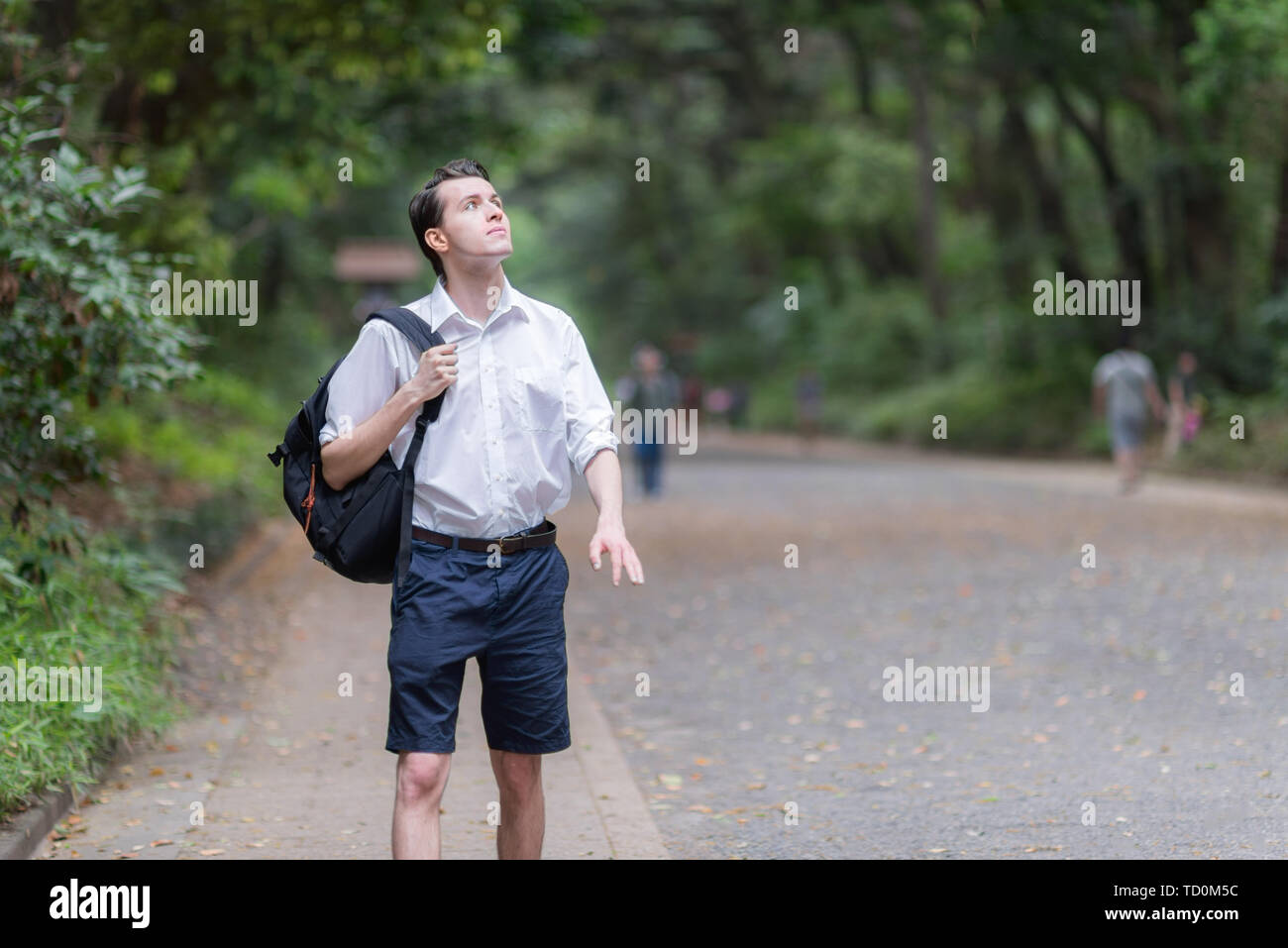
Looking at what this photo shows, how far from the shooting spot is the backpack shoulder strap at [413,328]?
4344mm

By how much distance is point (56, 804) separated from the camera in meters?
6.11

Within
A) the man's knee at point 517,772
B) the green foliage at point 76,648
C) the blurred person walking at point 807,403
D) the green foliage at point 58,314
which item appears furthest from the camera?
the blurred person walking at point 807,403

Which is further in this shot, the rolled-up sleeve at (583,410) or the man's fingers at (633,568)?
the rolled-up sleeve at (583,410)

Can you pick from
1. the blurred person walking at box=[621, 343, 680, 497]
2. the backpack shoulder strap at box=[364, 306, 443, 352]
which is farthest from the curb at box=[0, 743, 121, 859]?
the blurred person walking at box=[621, 343, 680, 497]

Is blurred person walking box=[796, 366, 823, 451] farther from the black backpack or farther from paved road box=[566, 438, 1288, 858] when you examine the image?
the black backpack

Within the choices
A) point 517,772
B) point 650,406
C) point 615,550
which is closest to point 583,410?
point 615,550

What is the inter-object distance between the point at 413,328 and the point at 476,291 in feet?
0.60

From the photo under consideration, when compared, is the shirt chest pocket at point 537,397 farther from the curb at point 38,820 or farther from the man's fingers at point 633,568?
the curb at point 38,820

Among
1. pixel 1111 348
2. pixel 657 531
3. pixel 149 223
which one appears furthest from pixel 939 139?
pixel 149 223

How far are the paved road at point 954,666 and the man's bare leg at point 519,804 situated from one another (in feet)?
4.29

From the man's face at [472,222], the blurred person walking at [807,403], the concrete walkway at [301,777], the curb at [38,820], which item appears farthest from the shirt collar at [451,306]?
the blurred person walking at [807,403]

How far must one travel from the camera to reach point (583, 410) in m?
4.46

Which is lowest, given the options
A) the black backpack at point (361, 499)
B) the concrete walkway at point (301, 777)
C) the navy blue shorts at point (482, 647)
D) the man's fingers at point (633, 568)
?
the concrete walkway at point (301, 777)

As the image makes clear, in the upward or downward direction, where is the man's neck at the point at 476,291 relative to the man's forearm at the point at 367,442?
upward
